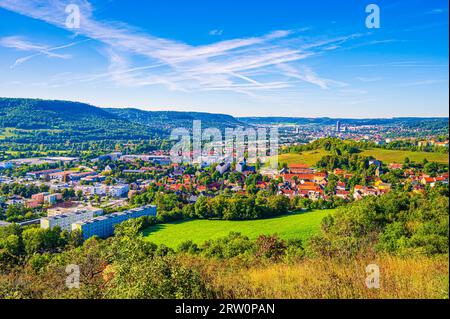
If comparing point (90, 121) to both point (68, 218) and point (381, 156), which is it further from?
point (381, 156)

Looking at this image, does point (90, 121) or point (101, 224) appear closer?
point (101, 224)

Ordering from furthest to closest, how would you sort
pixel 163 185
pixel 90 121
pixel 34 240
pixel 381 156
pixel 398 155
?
pixel 90 121, pixel 381 156, pixel 163 185, pixel 398 155, pixel 34 240

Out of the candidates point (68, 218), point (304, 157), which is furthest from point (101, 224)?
point (304, 157)

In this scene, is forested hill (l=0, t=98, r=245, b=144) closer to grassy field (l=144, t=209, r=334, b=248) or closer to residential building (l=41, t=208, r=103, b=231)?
residential building (l=41, t=208, r=103, b=231)

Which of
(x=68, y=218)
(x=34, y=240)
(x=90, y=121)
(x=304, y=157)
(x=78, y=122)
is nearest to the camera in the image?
(x=34, y=240)

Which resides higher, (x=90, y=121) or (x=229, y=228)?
(x=90, y=121)

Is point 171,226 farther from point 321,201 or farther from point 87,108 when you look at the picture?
point 87,108
